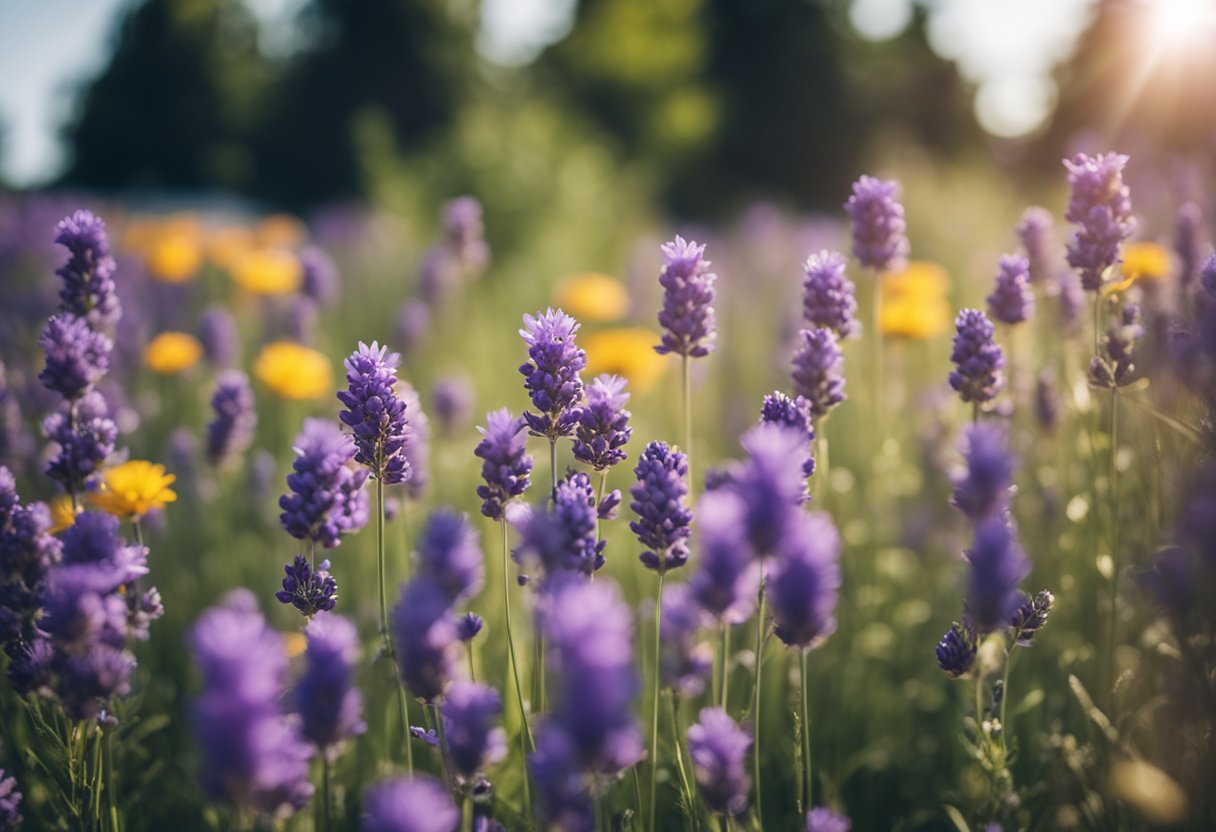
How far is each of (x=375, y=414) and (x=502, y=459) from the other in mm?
250

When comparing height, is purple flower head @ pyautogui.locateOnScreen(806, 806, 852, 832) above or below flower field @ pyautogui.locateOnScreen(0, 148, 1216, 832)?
below

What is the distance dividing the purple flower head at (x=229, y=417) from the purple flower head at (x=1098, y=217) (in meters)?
2.48

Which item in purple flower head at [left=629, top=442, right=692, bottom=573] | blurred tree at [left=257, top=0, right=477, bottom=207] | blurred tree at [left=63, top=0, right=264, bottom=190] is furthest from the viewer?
blurred tree at [left=63, top=0, right=264, bottom=190]

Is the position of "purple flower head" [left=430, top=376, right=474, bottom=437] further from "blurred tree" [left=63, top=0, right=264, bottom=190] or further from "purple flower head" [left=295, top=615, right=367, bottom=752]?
"blurred tree" [left=63, top=0, right=264, bottom=190]

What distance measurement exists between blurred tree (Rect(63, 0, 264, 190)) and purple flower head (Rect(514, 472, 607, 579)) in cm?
3136

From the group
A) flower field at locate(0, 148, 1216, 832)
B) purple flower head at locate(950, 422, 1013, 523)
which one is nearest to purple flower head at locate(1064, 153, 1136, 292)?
flower field at locate(0, 148, 1216, 832)

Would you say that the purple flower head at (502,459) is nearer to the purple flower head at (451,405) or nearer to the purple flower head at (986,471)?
the purple flower head at (986,471)

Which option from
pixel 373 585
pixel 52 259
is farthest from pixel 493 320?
pixel 373 585

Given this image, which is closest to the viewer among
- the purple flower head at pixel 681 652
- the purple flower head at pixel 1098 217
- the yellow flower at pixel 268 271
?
the purple flower head at pixel 681 652

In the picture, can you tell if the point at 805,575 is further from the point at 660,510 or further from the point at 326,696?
the point at 326,696

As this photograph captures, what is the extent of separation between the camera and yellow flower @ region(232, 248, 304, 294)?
4.61 meters

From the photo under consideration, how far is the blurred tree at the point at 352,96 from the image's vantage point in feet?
92.0

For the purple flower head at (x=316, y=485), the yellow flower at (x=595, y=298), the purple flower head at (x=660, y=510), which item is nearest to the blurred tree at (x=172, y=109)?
the yellow flower at (x=595, y=298)

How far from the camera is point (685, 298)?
6.03ft
